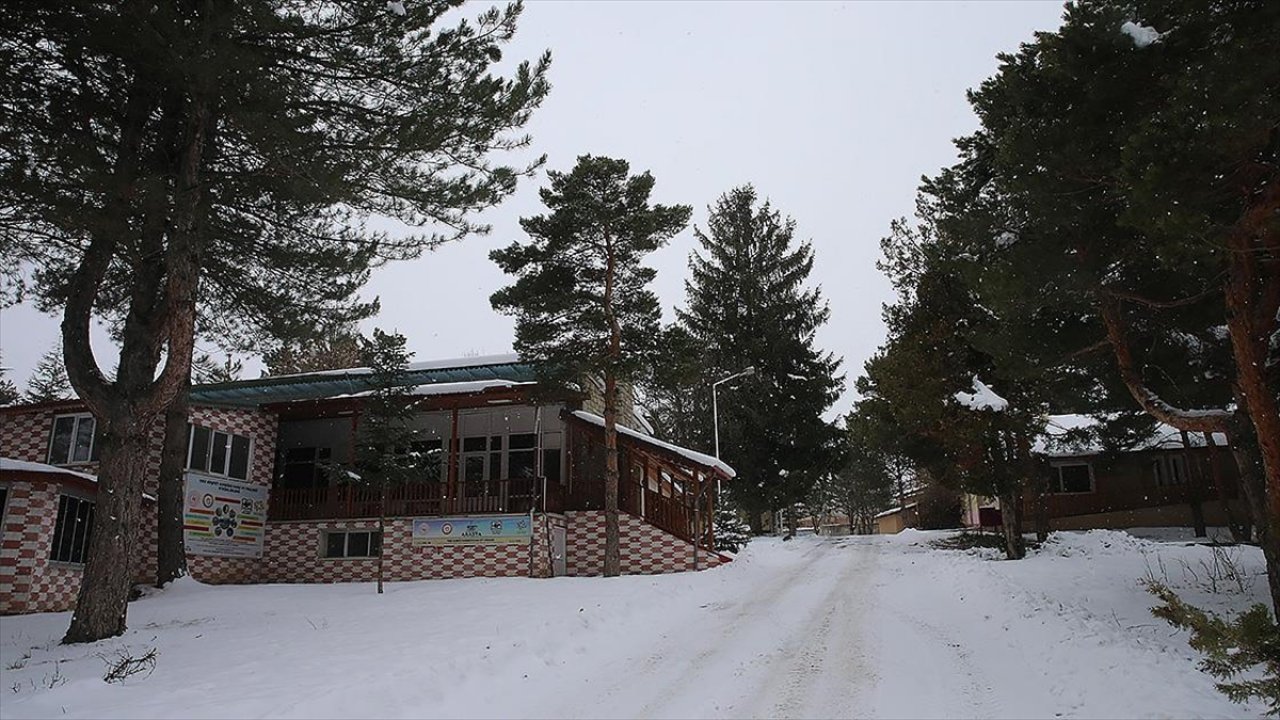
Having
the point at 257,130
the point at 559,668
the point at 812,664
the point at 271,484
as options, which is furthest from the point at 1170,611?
the point at 271,484

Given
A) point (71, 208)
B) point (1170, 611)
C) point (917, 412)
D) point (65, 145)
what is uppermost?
point (65, 145)

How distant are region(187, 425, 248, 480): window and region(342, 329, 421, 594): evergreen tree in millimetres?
5245

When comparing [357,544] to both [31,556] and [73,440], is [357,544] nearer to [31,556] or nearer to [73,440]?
[73,440]

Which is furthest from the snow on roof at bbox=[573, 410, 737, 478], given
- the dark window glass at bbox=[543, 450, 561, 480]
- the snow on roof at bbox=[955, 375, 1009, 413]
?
the snow on roof at bbox=[955, 375, 1009, 413]

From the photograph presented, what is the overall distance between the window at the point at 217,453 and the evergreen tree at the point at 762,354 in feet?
62.5

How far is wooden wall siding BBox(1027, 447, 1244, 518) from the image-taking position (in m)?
31.2

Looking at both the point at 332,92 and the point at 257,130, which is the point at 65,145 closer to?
the point at 257,130

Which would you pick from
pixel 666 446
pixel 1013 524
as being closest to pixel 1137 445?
pixel 1013 524

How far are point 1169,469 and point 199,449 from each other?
37677mm

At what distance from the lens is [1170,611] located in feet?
21.1

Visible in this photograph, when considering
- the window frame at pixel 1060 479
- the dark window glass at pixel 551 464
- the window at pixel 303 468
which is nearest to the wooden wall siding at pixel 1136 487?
the window frame at pixel 1060 479

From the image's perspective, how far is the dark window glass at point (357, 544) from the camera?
21250mm

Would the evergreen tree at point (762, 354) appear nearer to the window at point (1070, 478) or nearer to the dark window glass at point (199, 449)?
the window at point (1070, 478)

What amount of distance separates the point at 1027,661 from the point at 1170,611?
7.61 ft
